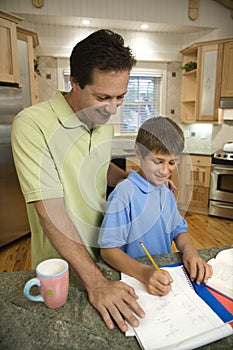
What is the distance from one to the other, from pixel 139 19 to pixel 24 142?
336 cm

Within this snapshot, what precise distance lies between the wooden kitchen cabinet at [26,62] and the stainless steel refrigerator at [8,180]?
11.4 inches

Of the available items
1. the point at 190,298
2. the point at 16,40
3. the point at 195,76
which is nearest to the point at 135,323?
the point at 190,298

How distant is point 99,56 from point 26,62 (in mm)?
2552

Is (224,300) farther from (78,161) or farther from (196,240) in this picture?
(196,240)

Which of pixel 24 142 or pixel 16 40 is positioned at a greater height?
pixel 16 40

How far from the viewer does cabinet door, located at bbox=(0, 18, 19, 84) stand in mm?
2561

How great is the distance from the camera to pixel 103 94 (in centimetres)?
77

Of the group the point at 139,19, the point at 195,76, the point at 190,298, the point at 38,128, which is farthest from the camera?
the point at 195,76

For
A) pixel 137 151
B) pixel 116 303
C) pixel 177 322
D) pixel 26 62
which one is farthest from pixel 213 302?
pixel 26 62

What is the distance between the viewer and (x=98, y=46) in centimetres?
75

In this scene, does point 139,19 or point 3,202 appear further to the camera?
point 139,19

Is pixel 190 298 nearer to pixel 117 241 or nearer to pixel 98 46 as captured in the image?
pixel 117 241

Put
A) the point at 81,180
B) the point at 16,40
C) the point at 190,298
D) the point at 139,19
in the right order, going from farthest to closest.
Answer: the point at 139,19 < the point at 16,40 < the point at 81,180 < the point at 190,298

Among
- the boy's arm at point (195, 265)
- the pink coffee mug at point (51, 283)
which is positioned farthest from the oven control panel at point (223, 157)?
the pink coffee mug at point (51, 283)
